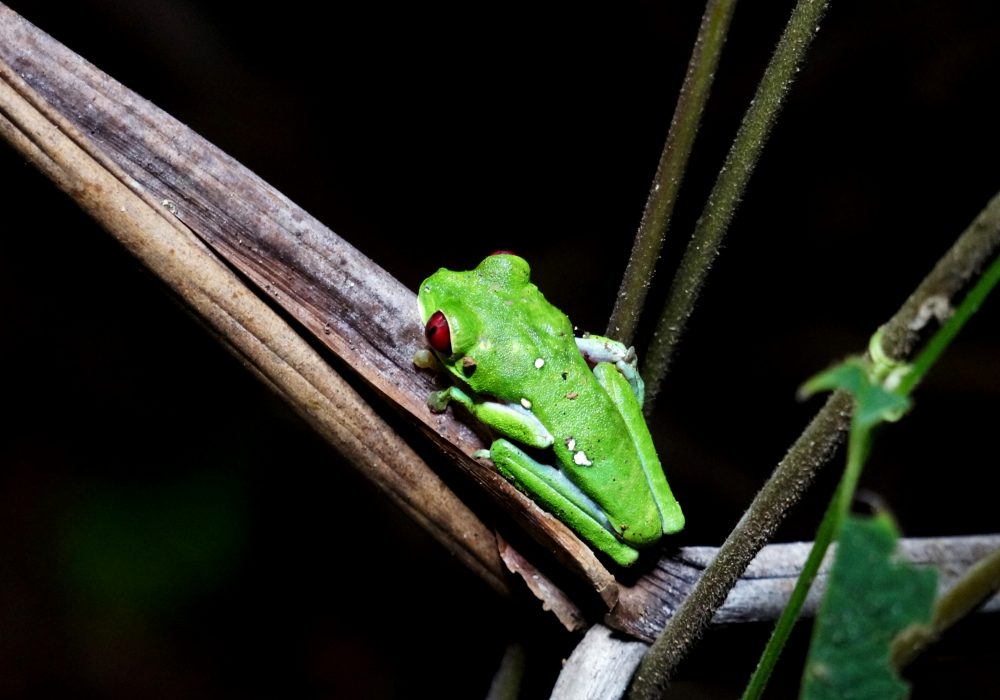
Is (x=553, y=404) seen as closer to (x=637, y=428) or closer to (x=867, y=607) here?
(x=637, y=428)

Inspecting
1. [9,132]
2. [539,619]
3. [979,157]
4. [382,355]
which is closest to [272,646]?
[539,619]

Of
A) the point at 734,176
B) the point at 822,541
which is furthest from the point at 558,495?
the point at 822,541

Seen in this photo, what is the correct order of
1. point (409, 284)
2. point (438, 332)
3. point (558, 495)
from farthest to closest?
point (409, 284) → point (558, 495) → point (438, 332)

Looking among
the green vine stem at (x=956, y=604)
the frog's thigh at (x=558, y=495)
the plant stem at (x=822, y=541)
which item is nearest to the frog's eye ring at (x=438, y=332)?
the frog's thigh at (x=558, y=495)

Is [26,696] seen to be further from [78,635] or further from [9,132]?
[9,132]

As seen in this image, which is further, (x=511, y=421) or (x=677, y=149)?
(x=511, y=421)

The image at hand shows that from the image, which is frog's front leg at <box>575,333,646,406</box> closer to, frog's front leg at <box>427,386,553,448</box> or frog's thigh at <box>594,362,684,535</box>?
frog's thigh at <box>594,362,684,535</box>

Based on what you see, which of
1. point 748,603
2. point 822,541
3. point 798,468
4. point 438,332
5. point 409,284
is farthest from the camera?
point 409,284

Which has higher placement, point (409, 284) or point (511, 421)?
point (409, 284)
